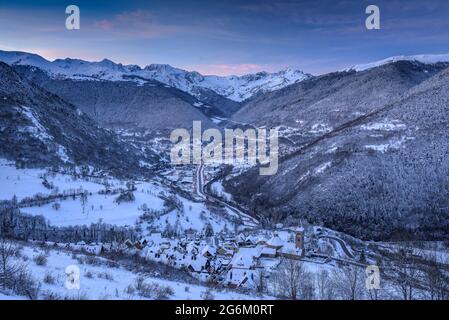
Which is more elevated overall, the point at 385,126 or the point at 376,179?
the point at 385,126

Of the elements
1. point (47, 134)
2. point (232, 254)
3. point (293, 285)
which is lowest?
point (232, 254)

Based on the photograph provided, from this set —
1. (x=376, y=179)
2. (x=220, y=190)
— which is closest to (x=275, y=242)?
(x=376, y=179)

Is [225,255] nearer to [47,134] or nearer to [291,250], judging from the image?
[291,250]

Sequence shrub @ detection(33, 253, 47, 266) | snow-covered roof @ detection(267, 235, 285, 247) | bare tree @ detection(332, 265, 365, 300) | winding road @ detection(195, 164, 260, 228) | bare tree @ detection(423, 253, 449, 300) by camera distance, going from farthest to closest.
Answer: winding road @ detection(195, 164, 260, 228), snow-covered roof @ detection(267, 235, 285, 247), bare tree @ detection(423, 253, 449, 300), bare tree @ detection(332, 265, 365, 300), shrub @ detection(33, 253, 47, 266)

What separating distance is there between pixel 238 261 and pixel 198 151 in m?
153

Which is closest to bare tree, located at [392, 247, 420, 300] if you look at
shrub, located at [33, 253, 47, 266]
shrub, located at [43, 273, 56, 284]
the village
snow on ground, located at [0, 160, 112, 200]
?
the village

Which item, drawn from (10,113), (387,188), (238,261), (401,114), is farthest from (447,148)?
(10,113)

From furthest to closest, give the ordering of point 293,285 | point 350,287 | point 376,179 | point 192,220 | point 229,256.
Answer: point 376,179, point 192,220, point 229,256, point 350,287, point 293,285

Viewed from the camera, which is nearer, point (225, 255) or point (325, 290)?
point (325, 290)

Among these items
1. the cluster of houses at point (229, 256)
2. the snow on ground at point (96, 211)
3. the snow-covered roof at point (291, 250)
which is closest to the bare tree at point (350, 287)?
the cluster of houses at point (229, 256)

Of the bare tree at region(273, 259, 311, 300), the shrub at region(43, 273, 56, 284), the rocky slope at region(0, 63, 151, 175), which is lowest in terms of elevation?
the bare tree at region(273, 259, 311, 300)

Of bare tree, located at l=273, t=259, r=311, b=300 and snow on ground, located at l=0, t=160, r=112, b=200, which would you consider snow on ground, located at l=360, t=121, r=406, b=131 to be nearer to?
snow on ground, located at l=0, t=160, r=112, b=200
